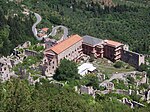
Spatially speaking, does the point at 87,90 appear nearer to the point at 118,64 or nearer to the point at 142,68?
the point at 118,64

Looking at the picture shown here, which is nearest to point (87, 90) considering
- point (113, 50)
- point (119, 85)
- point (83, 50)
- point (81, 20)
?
point (119, 85)

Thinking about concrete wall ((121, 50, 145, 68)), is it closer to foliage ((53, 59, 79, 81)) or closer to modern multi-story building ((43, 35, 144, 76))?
modern multi-story building ((43, 35, 144, 76))

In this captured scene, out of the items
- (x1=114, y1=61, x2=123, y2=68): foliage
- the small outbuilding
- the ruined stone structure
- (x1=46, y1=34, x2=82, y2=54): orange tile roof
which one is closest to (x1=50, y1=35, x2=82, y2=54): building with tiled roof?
(x1=46, y1=34, x2=82, y2=54): orange tile roof

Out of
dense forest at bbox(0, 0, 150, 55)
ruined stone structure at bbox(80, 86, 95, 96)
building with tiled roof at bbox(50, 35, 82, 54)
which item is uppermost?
building with tiled roof at bbox(50, 35, 82, 54)

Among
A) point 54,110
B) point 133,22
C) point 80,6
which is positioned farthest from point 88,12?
point 54,110

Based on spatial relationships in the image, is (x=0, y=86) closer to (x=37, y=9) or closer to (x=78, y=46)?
(x=78, y=46)
